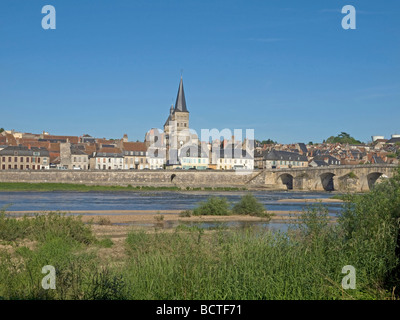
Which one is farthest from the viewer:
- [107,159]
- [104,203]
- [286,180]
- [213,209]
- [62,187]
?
[107,159]

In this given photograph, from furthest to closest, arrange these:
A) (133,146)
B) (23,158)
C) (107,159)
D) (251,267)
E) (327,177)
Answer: (133,146) → (107,159) → (23,158) → (327,177) → (251,267)

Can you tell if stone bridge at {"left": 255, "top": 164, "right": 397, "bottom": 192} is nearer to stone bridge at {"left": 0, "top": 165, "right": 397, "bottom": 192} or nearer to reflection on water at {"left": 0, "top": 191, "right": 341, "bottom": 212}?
stone bridge at {"left": 0, "top": 165, "right": 397, "bottom": 192}

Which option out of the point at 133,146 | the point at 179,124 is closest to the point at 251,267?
the point at 133,146

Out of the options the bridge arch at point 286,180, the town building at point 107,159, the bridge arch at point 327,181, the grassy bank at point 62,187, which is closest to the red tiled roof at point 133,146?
the town building at point 107,159

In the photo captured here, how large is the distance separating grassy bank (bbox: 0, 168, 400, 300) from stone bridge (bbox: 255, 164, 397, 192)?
5209cm

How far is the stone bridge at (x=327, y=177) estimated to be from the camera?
68.2 metres

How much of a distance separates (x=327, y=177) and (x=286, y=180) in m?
8.52

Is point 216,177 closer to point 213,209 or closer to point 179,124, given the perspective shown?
point 179,124

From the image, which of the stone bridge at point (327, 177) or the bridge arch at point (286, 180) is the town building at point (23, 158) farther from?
the bridge arch at point (286, 180)

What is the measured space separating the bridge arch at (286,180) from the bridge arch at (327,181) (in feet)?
20.4

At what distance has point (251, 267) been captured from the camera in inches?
419

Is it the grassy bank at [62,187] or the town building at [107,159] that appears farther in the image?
the town building at [107,159]
